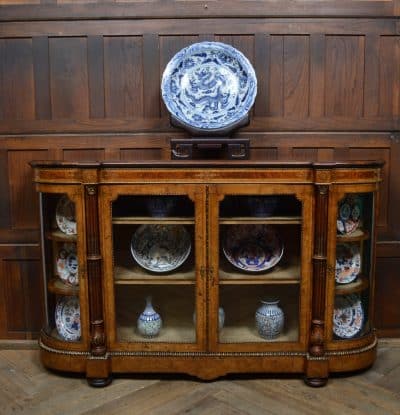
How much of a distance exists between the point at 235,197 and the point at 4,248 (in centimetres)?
112

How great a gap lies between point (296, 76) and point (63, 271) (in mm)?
1309

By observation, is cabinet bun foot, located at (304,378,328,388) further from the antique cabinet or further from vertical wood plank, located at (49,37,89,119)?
vertical wood plank, located at (49,37,89,119)

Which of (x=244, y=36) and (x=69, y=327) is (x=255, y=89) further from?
(x=69, y=327)

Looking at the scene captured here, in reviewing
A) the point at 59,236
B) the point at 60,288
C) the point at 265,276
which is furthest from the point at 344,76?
the point at 60,288

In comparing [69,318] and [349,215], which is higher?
[349,215]

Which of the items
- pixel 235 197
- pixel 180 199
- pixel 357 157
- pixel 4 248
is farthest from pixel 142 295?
pixel 357 157

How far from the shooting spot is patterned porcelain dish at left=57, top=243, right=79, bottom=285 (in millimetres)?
1956

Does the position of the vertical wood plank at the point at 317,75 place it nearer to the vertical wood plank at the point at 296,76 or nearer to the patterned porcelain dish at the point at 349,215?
the vertical wood plank at the point at 296,76

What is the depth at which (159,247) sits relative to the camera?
197cm

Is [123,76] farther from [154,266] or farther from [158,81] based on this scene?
[154,266]

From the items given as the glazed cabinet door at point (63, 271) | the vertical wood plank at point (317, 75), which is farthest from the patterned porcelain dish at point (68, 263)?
the vertical wood plank at point (317, 75)

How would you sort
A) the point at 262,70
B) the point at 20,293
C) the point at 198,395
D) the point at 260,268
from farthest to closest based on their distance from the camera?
the point at 20,293
the point at 262,70
the point at 260,268
the point at 198,395

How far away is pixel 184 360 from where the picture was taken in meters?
1.89

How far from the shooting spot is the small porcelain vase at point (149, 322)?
1.93 meters
